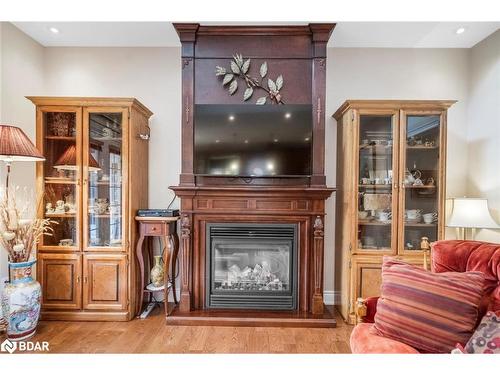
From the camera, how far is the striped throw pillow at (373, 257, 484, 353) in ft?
4.27

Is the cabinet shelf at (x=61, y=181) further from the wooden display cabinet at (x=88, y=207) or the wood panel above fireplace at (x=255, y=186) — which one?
the wood panel above fireplace at (x=255, y=186)

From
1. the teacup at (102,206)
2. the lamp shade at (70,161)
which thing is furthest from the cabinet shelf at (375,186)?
the lamp shade at (70,161)

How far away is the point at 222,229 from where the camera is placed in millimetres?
2744

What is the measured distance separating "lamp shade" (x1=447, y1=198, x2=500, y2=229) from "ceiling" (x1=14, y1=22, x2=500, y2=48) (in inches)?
65.4

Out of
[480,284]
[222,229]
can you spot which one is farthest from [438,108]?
[222,229]

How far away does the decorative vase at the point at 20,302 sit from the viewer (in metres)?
2.25

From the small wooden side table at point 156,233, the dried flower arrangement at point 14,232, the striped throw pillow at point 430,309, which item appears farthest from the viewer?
the small wooden side table at point 156,233

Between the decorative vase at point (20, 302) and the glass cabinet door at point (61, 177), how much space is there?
1.31 feet

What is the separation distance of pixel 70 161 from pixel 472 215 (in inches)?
151

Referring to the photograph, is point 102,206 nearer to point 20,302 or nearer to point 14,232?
point 14,232

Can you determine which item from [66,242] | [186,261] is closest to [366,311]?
[186,261]

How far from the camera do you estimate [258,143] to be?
2.73m

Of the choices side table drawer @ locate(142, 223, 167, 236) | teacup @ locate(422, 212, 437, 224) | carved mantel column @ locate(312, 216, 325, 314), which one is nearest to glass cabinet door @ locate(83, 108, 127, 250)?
side table drawer @ locate(142, 223, 167, 236)
